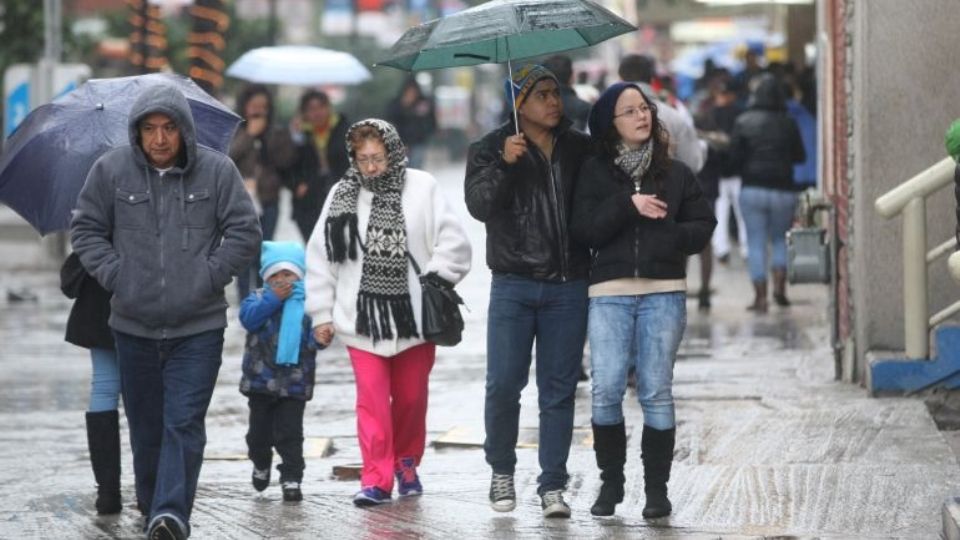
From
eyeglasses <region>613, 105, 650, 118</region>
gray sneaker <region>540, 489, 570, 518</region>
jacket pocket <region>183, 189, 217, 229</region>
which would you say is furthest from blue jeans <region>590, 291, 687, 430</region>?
jacket pocket <region>183, 189, 217, 229</region>

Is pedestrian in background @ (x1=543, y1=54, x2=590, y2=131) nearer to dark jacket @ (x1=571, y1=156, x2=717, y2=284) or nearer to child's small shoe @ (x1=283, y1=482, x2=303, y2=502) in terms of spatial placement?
child's small shoe @ (x1=283, y1=482, x2=303, y2=502)

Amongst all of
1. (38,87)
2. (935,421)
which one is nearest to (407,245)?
(935,421)

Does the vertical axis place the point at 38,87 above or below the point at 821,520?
above

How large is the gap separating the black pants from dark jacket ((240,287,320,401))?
0.06m

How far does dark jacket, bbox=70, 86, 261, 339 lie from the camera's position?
8.27m

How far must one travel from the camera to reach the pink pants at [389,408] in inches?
372

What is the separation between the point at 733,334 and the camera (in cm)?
1645

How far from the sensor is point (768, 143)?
17.5 m

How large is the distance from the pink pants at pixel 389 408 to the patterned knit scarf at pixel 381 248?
159mm

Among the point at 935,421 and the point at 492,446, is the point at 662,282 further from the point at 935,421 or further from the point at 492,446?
the point at 935,421

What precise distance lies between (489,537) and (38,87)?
16.6m

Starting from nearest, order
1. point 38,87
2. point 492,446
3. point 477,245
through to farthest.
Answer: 1. point 492,446
2. point 38,87
3. point 477,245

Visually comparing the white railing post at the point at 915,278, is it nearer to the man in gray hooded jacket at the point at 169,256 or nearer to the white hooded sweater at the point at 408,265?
the white hooded sweater at the point at 408,265

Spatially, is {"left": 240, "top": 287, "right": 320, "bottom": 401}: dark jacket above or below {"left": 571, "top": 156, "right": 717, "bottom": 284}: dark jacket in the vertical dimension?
below
